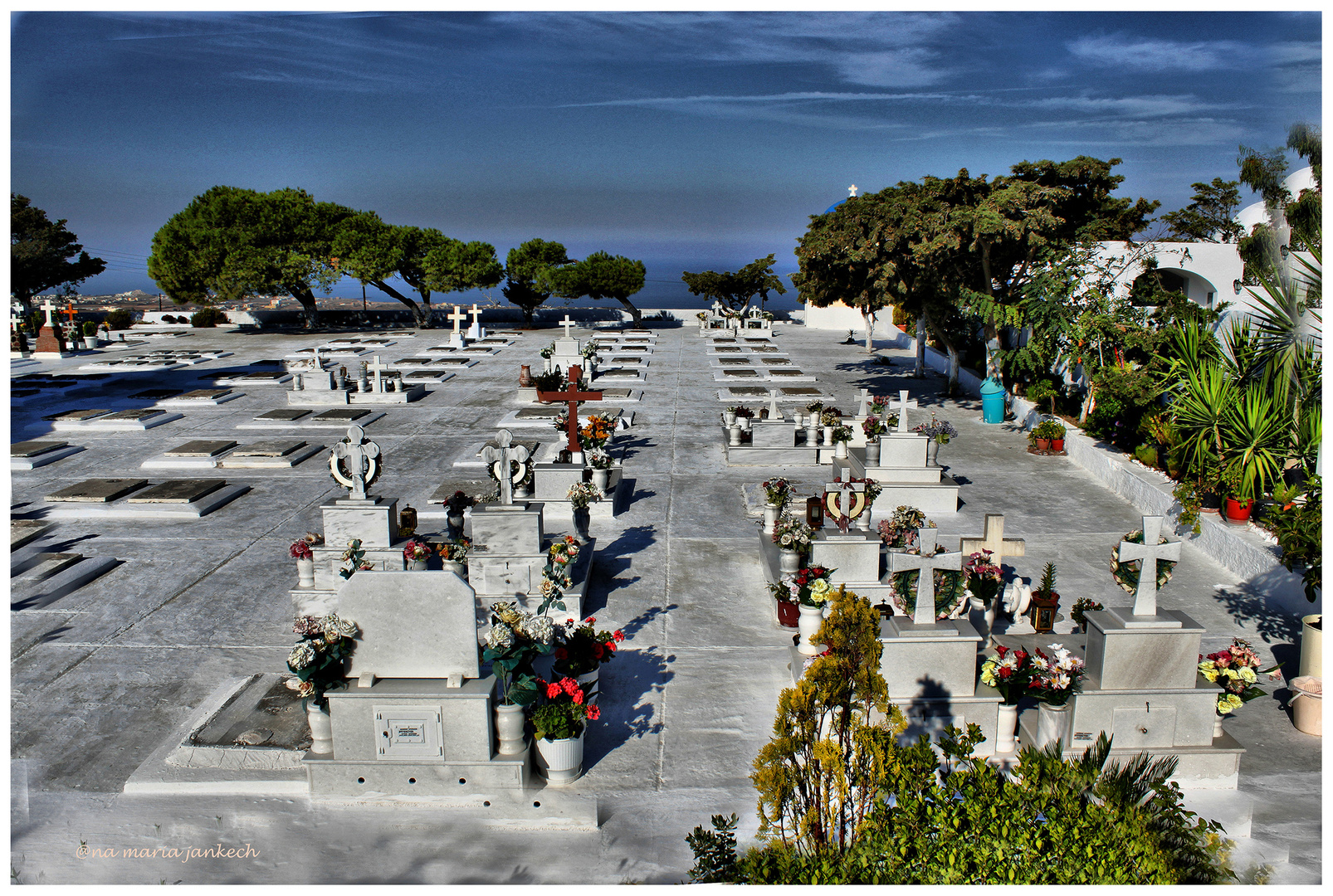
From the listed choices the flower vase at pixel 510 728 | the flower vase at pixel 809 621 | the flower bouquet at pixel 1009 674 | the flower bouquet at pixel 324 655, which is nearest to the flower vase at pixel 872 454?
the flower vase at pixel 809 621

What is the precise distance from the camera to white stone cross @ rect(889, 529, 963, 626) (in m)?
6.61

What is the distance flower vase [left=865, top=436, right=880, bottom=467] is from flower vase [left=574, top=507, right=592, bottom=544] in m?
4.71

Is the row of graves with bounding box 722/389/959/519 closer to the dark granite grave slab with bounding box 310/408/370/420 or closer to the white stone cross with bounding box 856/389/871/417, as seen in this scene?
the white stone cross with bounding box 856/389/871/417

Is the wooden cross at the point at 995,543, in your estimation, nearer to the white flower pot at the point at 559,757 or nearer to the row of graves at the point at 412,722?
the white flower pot at the point at 559,757

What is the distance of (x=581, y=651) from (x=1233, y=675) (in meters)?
4.89

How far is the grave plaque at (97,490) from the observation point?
13.0 meters

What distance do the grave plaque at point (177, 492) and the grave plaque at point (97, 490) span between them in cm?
31

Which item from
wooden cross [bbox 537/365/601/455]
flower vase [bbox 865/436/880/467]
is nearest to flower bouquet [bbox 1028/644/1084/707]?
flower vase [bbox 865/436/880/467]

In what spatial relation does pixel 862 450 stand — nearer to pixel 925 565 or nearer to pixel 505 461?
pixel 505 461

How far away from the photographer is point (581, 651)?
270 inches

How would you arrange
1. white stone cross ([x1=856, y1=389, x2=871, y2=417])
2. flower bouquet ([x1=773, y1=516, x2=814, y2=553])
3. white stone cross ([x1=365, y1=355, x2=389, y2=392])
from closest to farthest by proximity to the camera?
flower bouquet ([x1=773, y1=516, x2=814, y2=553]), white stone cross ([x1=856, y1=389, x2=871, y2=417]), white stone cross ([x1=365, y1=355, x2=389, y2=392])

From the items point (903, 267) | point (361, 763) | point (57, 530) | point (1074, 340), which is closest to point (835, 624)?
point (361, 763)

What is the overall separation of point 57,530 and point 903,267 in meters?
16.6
